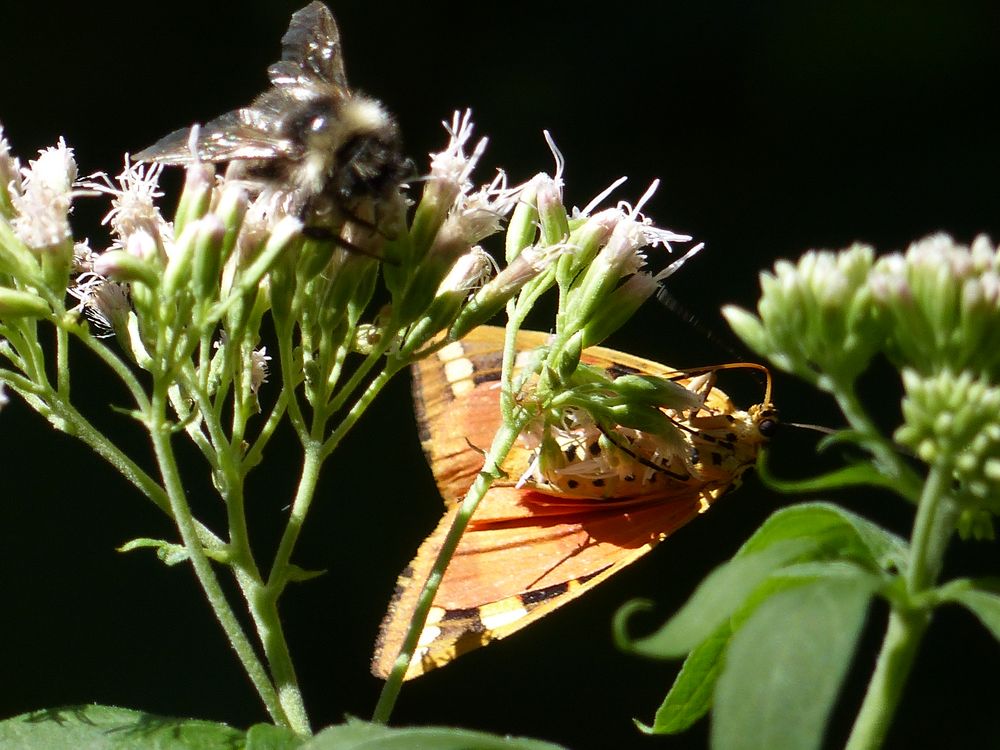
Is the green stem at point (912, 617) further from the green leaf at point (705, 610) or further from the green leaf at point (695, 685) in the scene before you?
the green leaf at point (695, 685)

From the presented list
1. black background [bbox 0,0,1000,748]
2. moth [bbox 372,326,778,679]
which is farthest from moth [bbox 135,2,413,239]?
black background [bbox 0,0,1000,748]

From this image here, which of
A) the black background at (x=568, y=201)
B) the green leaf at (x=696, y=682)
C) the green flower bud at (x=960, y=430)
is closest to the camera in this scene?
the green flower bud at (x=960, y=430)

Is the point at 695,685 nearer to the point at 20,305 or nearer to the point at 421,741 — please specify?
the point at 421,741

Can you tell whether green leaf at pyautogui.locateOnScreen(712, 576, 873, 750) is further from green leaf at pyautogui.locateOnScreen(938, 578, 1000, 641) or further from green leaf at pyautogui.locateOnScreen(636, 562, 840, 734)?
green leaf at pyautogui.locateOnScreen(636, 562, 840, 734)

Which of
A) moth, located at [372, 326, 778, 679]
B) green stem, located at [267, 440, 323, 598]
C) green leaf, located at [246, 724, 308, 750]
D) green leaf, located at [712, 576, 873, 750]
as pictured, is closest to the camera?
green leaf, located at [712, 576, 873, 750]

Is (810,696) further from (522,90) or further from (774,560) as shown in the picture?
(522,90)

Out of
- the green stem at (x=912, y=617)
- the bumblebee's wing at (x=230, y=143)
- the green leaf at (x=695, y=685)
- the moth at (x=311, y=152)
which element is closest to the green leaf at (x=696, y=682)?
the green leaf at (x=695, y=685)

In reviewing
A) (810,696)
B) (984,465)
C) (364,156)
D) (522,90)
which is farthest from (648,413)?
(522,90)
